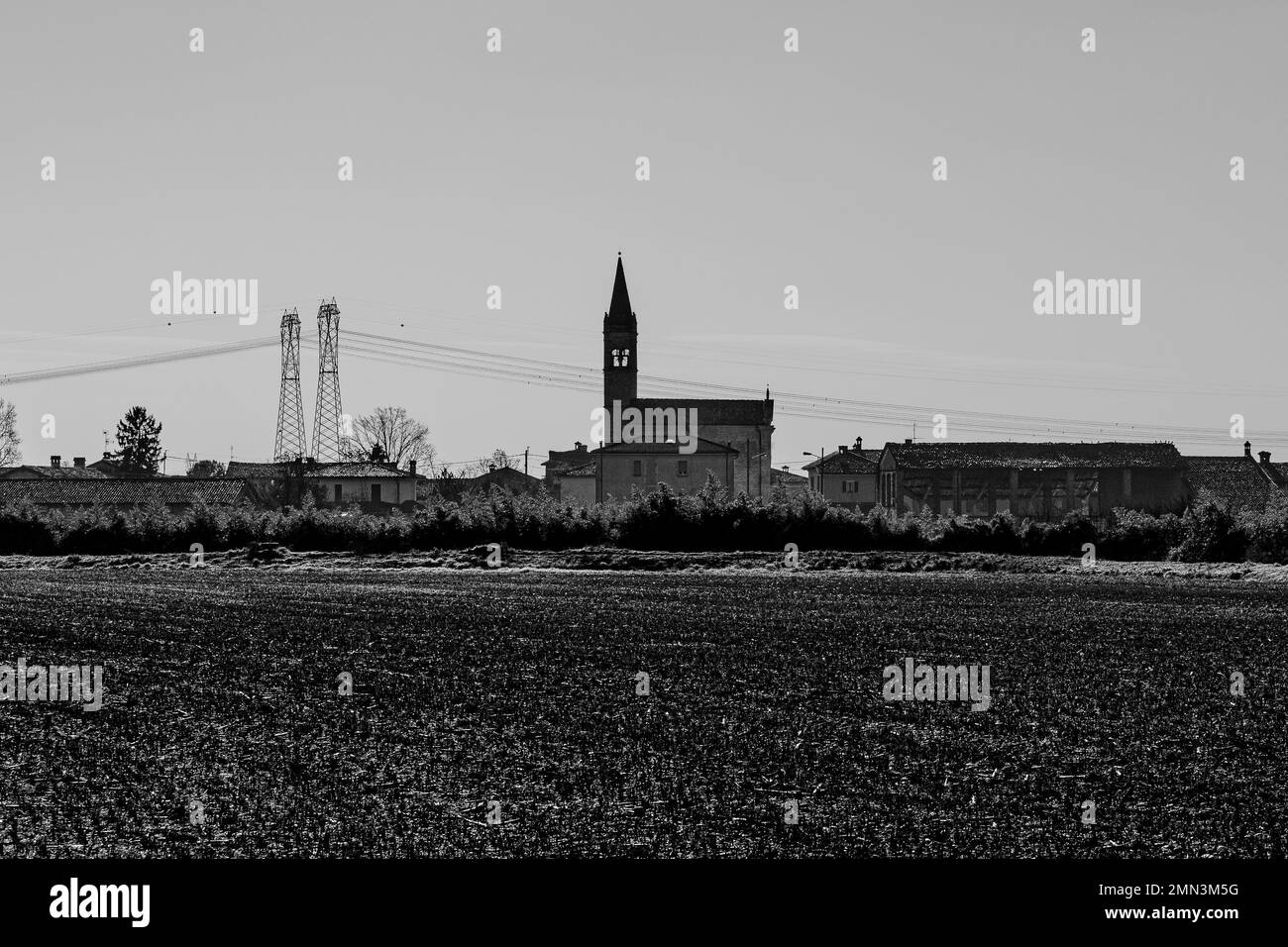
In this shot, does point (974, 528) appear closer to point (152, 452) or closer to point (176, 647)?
point (176, 647)

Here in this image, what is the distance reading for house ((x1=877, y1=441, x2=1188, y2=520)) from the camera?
117 meters

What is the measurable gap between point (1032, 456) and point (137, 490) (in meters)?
65.3

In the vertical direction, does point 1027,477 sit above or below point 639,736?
above

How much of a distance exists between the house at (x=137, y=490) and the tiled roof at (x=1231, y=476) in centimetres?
6893

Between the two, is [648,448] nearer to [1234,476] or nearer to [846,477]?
[846,477]

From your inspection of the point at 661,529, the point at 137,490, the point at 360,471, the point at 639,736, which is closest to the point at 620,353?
the point at 360,471

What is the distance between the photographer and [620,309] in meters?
148

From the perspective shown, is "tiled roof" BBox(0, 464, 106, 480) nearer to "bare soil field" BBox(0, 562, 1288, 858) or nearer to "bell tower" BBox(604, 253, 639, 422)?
"bell tower" BBox(604, 253, 639, 422)

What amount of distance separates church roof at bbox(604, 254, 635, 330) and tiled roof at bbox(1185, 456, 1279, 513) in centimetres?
5014

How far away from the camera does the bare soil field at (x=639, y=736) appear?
43.3ft

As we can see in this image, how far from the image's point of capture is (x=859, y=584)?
49250 mm

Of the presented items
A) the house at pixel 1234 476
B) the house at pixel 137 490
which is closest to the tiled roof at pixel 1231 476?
the house at pixel 1234 476
